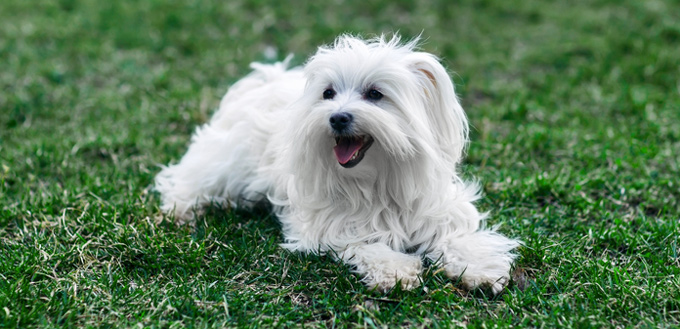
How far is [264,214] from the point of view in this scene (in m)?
4.56

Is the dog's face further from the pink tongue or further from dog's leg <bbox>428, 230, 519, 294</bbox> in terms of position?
dog's leg <bbox>428, 230, 519, 294</bbox>

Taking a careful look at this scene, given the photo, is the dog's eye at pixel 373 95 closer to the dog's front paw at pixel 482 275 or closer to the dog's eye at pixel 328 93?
the dog's eye at pixel 328 93

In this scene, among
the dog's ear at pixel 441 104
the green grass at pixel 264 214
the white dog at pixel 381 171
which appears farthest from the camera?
the dog's ear at pixel 441 104

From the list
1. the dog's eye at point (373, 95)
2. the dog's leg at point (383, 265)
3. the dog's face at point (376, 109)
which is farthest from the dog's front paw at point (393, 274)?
the dog's eye at point (373, 95)

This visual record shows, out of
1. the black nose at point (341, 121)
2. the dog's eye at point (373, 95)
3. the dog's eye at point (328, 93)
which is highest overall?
the dog's eye at point (373, 95)

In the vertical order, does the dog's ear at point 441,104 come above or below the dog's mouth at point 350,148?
above

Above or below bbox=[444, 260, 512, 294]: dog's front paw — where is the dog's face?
above

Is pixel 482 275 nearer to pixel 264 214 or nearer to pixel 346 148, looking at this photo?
pixel 346 148

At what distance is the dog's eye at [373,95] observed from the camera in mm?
3518

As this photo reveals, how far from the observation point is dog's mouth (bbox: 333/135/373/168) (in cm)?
345

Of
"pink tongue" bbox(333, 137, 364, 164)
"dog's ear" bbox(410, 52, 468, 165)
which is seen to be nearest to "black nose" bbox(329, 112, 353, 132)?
"pink tongue" bbox(333, 137, 364, 164)

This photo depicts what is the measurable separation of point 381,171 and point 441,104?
0.51m

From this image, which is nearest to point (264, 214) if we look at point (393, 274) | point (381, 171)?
point (381, 171)

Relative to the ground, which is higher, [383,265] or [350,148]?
[350,148]
